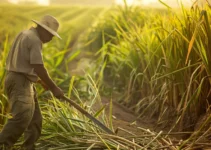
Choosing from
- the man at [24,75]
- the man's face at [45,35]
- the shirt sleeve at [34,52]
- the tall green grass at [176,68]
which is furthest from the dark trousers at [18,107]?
the tall green grass at [176,68]

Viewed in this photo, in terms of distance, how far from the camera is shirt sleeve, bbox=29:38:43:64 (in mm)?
3203

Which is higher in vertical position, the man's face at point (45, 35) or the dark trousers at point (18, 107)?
the man's face at point (45, 35)

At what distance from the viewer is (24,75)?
3.32m

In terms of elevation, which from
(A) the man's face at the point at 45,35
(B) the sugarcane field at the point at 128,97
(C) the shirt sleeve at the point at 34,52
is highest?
(A) the man's face at the point at 45,35

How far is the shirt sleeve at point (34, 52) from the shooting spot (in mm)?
3203

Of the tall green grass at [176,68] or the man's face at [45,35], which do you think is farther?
the tall green grass at [176,68]

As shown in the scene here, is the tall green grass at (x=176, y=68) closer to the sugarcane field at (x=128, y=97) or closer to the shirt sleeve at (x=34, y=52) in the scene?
the sugarcane field at (x=128, y=97)

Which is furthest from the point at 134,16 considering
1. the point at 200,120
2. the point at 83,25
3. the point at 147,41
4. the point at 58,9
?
the point at 58,9

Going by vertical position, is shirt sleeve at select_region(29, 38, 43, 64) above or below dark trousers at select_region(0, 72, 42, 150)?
above

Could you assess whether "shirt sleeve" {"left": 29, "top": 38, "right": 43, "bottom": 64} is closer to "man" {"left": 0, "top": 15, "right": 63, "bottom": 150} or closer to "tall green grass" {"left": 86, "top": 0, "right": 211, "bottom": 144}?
"man" {"left": 0, "top": 15, "right": 63, "bottom": 150}

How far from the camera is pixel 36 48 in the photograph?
3221 millimetres

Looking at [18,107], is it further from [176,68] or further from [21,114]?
[176,68]

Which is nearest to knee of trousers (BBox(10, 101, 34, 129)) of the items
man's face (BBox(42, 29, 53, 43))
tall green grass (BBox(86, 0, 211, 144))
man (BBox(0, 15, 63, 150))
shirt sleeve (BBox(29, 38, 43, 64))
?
man (BBox(0, 15, 63, 150))

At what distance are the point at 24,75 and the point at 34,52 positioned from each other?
0.21 meters
